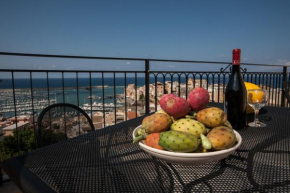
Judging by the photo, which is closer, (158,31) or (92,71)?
(92,71)

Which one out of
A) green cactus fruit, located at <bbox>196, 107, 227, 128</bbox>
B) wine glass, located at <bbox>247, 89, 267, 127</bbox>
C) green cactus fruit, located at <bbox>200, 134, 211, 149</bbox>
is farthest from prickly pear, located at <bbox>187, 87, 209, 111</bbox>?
wine glass, located at <bbox>247, 89, 267, 127</bbox>

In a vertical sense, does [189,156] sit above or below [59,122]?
above

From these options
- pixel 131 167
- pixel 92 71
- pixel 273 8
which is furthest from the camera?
pixel 273 8

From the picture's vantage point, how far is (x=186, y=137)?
453 millimetres

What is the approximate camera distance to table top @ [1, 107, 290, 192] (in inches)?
16.5

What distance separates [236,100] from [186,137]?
1.85 feet

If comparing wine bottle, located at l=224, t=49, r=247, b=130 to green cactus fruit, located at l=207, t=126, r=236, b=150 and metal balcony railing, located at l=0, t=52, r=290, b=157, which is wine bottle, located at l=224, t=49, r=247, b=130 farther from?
green cactus fruit, located at l=207, t=126, r=236, b=150

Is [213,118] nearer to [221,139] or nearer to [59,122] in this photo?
[221,139]

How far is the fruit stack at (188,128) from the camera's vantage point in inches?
17.9

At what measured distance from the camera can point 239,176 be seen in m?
0.46

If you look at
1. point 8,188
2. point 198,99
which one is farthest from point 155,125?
point 8,188

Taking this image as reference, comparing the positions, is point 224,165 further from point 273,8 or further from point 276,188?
point 273,8

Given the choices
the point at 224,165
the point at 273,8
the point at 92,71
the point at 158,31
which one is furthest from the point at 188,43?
the point at 224,165

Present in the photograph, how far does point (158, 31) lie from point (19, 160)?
1240 inches
